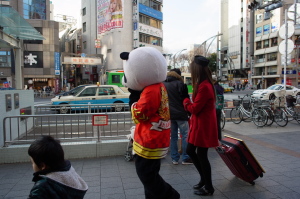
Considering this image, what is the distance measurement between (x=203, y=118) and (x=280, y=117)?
701cm

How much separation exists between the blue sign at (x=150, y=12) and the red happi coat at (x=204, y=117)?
121 ft

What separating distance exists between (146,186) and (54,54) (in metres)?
38.0

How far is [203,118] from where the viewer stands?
10.8ft

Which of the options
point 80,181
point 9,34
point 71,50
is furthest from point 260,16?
point 80,181

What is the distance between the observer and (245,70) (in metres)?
66.6

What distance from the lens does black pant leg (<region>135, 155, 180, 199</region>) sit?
2.48 metres

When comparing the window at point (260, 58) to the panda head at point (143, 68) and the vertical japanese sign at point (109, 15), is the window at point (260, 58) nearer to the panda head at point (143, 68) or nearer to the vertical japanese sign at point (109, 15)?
the vertical japanese sign at point (109, 15)

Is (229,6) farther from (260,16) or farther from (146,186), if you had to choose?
(146,186)

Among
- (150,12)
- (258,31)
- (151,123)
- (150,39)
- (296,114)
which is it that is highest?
(258,31)

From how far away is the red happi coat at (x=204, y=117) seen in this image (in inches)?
128

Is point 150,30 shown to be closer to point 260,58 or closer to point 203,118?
point 260,58

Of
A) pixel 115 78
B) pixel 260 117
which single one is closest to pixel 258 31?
pixel 115 78

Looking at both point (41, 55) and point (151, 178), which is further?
point (41, 55)

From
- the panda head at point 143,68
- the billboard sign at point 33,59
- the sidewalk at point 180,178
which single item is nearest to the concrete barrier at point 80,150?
the sidewalk at point 180,178
